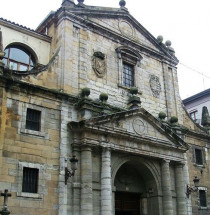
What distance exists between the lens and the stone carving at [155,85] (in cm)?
2202

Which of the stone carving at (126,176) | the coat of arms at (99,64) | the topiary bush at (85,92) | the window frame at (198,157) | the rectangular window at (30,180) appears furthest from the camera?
the window frame at (198,157)

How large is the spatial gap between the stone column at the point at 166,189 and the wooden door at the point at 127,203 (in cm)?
170

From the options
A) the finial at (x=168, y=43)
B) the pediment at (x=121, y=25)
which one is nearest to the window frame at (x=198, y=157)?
the pediment at (x=121, y=25)

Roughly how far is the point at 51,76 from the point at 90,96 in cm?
236

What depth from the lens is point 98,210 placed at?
15.9 meters

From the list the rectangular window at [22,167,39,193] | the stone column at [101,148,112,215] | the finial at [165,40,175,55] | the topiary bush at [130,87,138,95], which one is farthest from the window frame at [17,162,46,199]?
the finial at [165,40,175,55]

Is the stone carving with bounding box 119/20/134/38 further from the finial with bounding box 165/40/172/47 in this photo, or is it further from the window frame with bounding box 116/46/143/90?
the finial with bounding box 165/40/172/47

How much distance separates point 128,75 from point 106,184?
25.2ft

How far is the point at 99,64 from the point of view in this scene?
19.6 meters

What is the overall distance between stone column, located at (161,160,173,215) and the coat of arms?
5959mm

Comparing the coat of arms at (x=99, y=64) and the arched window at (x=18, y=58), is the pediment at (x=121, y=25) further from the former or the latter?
the arched window at (x=18, y=58)

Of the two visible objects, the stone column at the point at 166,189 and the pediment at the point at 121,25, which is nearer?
the stone column at the point at 166,189

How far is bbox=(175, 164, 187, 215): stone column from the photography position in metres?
18.8

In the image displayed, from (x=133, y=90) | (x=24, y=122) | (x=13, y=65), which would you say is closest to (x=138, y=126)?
(x=133, y=90)
